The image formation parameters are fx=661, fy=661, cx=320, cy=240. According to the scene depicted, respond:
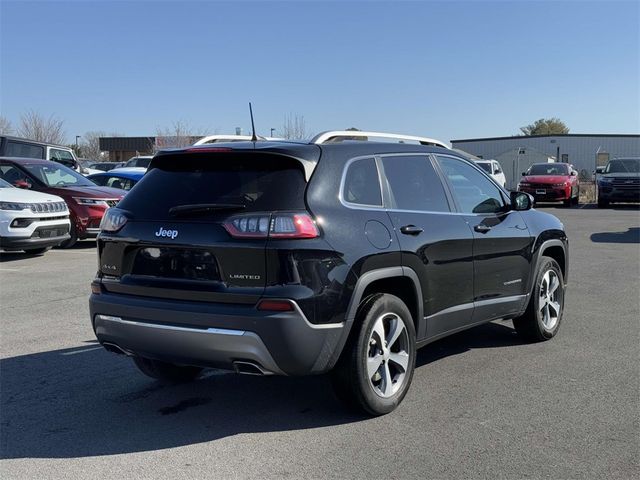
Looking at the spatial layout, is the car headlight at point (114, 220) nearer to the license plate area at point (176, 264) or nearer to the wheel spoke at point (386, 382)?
the license plate area at point (176, 264)

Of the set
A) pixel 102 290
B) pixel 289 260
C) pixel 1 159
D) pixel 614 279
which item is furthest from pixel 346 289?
pixel 1 159

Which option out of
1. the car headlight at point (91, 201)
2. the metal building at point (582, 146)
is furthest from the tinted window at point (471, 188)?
the metal building at point (582, 146)

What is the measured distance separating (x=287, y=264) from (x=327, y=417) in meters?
1.23

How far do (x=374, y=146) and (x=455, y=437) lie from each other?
81.7 inches

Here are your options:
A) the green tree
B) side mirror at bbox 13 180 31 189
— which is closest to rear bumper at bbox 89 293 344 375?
side mirror at bbox 13 180 31 189

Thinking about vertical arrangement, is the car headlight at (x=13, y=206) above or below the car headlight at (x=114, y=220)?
below

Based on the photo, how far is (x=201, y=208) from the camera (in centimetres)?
410

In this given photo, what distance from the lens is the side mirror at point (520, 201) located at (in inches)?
239

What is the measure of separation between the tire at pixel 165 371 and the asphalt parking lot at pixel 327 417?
100mm

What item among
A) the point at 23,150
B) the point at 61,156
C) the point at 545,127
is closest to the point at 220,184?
the point at 23,150

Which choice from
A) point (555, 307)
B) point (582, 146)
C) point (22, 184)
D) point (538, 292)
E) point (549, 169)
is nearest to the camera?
point (538, 292)

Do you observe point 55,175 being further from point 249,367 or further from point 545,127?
point 545,127

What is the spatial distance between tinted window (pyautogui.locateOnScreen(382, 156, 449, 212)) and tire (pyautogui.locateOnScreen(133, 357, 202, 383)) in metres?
2.09

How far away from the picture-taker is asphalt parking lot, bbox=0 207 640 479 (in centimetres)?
371
